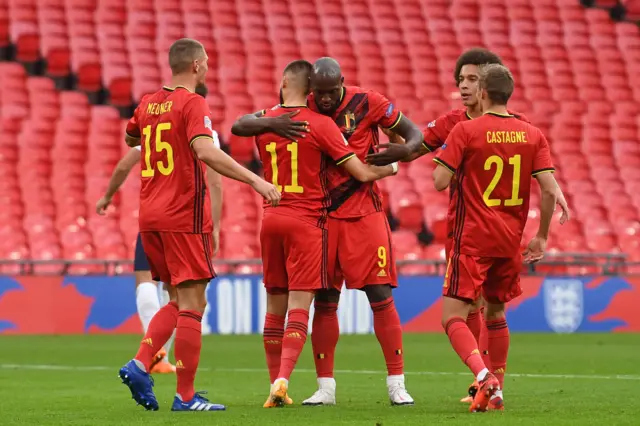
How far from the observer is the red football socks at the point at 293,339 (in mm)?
6977

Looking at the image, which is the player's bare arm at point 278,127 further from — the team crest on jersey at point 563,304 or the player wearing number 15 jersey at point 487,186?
the team crest on jersey at point 563,304

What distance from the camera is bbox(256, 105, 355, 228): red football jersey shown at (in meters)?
7.10

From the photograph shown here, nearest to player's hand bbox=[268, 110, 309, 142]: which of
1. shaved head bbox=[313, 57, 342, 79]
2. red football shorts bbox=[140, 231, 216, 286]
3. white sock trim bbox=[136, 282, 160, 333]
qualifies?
shaved head bbox=[313, 57, 342, 79]

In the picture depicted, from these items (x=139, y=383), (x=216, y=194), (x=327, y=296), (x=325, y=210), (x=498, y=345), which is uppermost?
(x=216, y=194)

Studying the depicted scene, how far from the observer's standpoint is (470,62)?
7.77m

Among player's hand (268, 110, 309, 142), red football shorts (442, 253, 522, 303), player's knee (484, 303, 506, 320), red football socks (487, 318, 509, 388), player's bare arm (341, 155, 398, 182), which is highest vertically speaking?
player's hand (268, 110, 309, 142)

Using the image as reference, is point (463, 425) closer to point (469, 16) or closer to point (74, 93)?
point (74, 93)

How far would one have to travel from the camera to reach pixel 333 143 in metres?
7.08

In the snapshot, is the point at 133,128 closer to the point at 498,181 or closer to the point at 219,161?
the point at 219,161

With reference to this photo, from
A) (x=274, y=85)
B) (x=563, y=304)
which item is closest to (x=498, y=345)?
(x=563, y=304)

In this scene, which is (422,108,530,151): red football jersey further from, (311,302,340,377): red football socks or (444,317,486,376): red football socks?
(444,317,486,376): red football socks

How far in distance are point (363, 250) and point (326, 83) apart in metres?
0.96

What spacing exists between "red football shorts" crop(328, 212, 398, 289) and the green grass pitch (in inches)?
28.1

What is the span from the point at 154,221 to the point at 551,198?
215 centimetres
